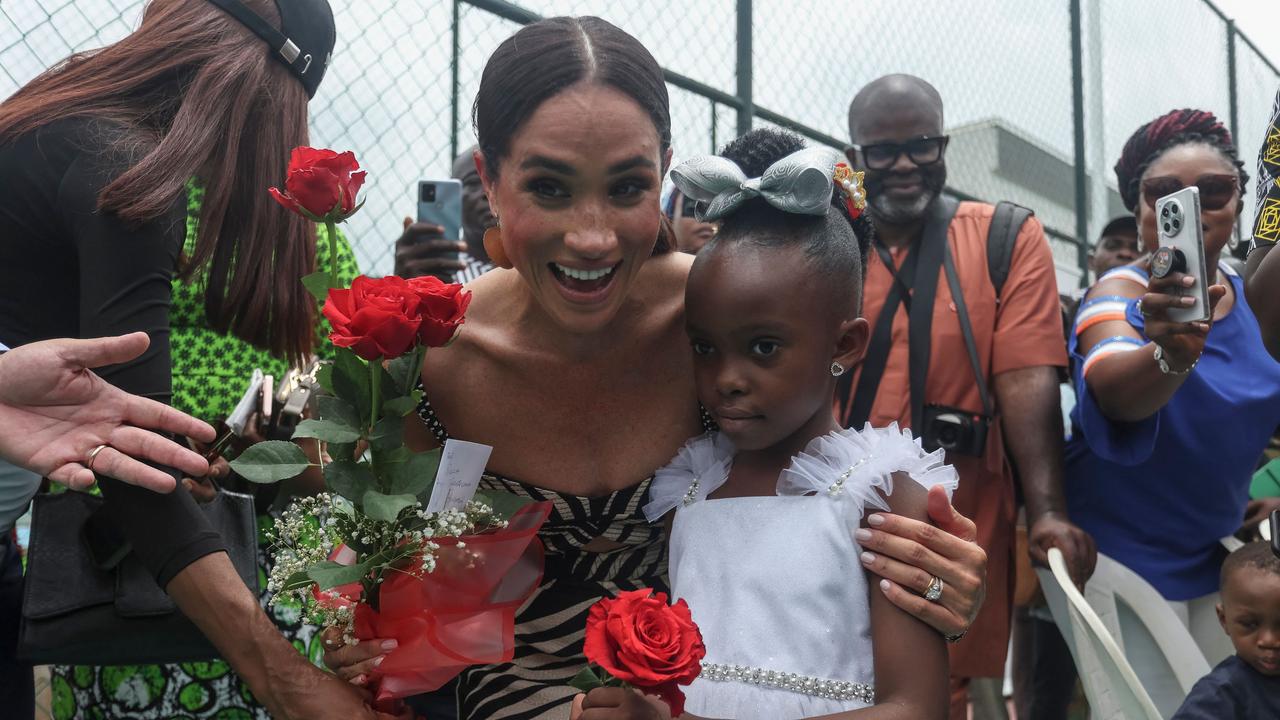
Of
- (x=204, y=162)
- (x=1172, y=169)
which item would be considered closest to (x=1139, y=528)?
(x=1172, y=169)

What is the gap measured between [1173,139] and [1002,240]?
0.62 meters

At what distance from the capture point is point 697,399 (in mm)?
2297

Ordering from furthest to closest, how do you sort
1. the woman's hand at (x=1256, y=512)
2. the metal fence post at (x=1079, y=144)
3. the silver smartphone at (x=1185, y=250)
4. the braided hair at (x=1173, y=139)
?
the metal fence post at (x=1079, y=144) < the woman's hand at (x=1256, y=512) < the braided hair at (x=1173, y=139) < the silver smartphone at (x=1185, y=250)

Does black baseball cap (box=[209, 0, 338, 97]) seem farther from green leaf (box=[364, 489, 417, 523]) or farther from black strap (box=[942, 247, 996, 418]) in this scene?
black strap (box=[942, 247, 996, 418])

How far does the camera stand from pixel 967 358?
3.28 metres

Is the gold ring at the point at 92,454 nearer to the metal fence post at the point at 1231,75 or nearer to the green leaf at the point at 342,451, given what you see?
the green leaf at the point at 342,451

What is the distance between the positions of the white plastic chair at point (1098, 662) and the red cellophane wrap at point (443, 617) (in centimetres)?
144

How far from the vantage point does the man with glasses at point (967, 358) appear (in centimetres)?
319

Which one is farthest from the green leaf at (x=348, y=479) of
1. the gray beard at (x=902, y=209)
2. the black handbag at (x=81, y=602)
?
the gray beard at (x=902, y=209)

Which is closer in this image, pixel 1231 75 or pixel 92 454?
pixel 92 454

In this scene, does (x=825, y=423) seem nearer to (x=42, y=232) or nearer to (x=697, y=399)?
(x=697, y=399)

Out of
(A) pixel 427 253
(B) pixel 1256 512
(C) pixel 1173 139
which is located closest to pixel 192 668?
(A) pixel 427 253

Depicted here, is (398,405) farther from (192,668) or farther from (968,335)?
(968,335)

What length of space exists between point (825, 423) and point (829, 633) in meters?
0.40
